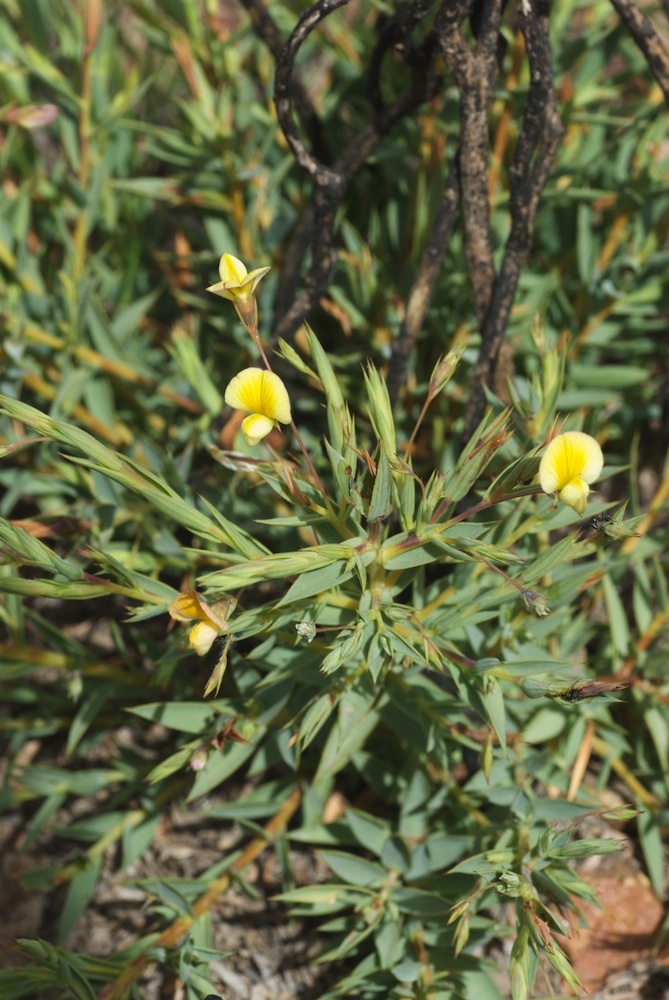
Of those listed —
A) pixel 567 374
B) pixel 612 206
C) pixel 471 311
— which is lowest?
pixel 567 374

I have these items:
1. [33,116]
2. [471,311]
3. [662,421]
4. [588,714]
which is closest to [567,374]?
[471,311]

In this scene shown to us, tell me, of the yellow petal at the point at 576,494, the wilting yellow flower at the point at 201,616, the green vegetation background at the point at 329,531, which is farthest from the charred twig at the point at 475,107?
the wilting yellow flower at the point at 201,616

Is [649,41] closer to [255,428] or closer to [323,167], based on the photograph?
[323,167]

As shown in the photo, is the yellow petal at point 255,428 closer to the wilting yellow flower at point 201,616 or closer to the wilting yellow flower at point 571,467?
the wilting yellow flower at point 201,616

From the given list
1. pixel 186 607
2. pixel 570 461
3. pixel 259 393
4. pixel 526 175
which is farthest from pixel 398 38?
pixel 186 607

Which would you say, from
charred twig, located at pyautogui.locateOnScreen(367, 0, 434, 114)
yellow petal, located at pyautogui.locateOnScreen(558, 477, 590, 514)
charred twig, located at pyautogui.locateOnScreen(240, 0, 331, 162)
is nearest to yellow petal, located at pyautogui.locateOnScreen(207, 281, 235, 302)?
yellow petal, located at pyautogui.locateOnScreen(558, 477, 590, 514)

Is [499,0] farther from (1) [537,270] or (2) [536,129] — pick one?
(1) [537,270]
